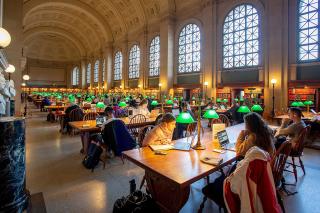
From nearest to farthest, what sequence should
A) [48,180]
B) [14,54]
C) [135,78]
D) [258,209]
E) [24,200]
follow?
[258,209] → [24,200] → [48,180] → [14,54] → [135,78]

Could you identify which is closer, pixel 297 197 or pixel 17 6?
pixel 297 197

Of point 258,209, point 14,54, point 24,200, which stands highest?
point 14,54

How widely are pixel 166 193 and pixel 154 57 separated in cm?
1966

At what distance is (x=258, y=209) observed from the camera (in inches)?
62.9

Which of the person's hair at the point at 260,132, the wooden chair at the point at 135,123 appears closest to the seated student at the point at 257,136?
the person's hair at the point at 260,132

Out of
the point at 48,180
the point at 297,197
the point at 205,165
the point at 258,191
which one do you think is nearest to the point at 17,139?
the point at 48,180

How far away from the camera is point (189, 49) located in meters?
17.4

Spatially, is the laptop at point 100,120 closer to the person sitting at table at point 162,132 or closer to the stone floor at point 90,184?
the stone floor at point 90,184

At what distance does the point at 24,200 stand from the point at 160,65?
17.7 meters

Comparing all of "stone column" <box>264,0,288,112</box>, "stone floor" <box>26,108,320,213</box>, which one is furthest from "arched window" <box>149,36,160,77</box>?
"stone floor" <box>26,108,320,213</box>

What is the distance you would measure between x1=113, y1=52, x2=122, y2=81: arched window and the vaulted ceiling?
2.51 metres

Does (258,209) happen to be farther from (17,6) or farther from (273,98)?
(17,6)

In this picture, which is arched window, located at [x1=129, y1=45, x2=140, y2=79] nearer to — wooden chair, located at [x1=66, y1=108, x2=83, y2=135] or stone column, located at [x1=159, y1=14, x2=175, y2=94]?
stone column, located at [x1=159, y1=14, x2=175, y2=94]

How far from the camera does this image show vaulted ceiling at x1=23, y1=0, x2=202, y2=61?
839 inches
